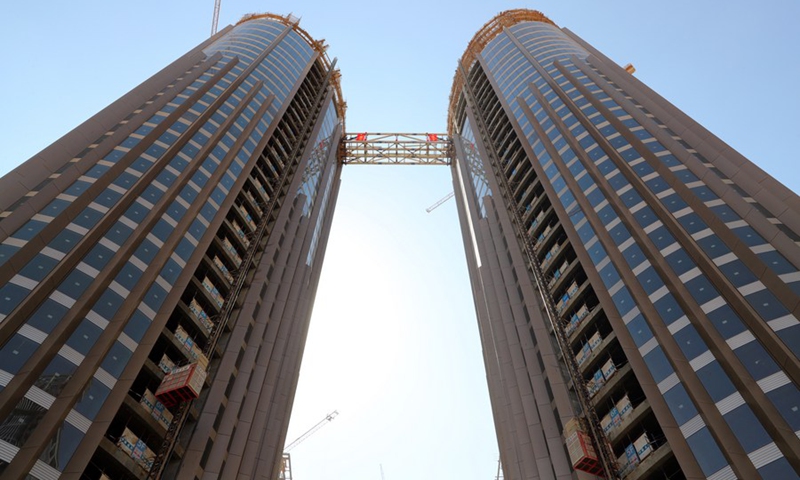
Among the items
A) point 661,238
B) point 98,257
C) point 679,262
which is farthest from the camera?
point 661,238

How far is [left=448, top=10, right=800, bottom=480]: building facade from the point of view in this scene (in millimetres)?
36500

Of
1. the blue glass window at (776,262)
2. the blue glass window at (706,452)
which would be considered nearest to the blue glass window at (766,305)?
the blue glass window at (776,262)

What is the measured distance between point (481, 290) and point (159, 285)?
148ft

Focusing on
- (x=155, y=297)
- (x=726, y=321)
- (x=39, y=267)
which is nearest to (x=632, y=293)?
(x=726, y=321)

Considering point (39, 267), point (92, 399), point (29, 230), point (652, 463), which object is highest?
point (29, 230)

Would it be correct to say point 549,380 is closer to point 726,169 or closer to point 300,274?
point 726,169

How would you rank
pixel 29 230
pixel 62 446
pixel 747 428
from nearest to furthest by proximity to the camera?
pixel 62 446 → pixel 747 428 → pixel 29 230

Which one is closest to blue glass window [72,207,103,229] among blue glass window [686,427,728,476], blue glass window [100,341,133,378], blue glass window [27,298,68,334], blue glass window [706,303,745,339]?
blue glass window [27,298,68,334]

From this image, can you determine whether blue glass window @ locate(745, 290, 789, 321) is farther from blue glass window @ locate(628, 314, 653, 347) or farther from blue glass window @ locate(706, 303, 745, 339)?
blue glass window @ locate(628, 314, 653, 347)

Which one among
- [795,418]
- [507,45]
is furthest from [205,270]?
[507,45]

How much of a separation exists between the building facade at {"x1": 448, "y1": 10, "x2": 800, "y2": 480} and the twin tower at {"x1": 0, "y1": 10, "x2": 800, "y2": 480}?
0.62 feet

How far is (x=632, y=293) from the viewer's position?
156 ft

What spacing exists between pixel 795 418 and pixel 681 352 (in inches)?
346

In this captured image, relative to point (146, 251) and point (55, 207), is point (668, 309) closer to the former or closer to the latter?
point (146, 251)
